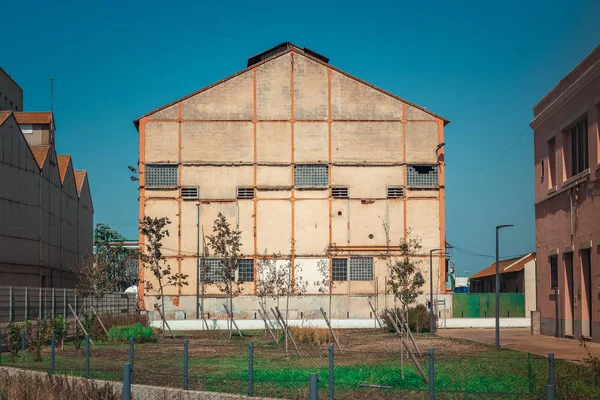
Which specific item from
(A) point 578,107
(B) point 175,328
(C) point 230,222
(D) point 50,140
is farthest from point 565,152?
(D) point 50,140

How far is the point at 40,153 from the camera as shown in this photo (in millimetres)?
70250

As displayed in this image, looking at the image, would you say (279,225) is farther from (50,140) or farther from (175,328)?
(50,140)

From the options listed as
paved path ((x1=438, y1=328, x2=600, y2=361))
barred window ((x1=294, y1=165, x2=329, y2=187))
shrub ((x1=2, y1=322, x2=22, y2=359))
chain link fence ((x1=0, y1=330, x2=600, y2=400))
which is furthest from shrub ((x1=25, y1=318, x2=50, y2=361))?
barred window ((x1=294, y1=165, x2=329, y2=187))

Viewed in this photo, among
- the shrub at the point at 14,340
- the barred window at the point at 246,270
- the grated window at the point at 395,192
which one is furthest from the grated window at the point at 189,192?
the shrub at the point at 14,340

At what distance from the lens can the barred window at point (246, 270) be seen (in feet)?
221

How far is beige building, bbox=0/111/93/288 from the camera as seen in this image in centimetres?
5872

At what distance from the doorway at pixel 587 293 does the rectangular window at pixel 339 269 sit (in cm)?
3236

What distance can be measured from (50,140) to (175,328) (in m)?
25.9

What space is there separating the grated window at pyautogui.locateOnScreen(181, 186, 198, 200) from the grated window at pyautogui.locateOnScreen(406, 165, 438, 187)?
16749mm

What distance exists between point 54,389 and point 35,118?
59.2m

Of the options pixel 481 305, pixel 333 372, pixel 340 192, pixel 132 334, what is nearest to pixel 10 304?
pixel 132 334

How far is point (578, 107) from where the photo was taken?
36.8m

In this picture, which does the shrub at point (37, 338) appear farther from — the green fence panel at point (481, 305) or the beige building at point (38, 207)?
the green fence panel at point (481, 305)

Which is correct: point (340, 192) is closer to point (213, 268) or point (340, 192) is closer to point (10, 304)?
point (213, 268)
